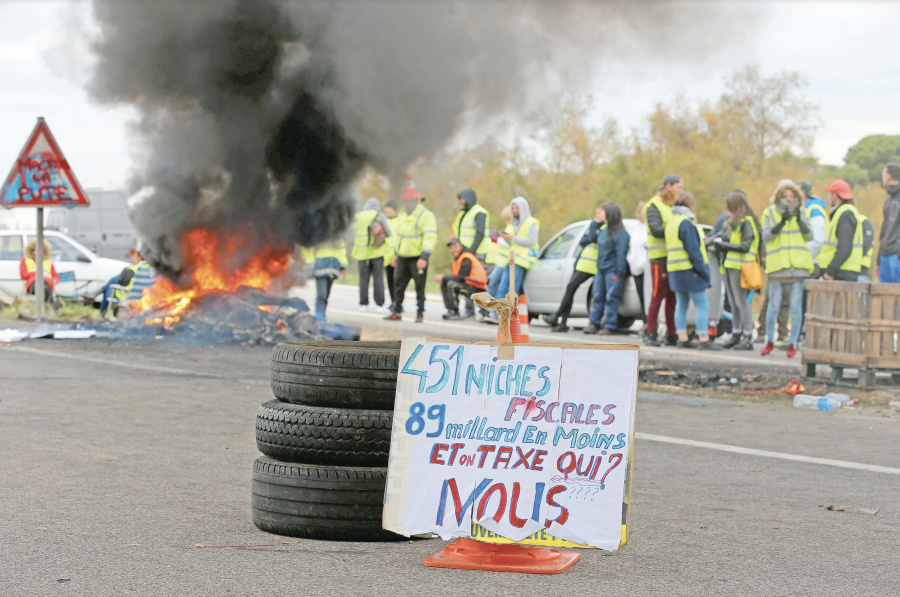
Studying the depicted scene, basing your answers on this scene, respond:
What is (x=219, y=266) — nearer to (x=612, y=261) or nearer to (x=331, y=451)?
(x=612, y=261)

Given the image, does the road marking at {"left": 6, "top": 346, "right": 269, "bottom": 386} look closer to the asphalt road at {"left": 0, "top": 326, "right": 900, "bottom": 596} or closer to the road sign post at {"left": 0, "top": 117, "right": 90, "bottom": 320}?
the asphalt road at {"left": 0, "top": 326, "right": 900, "bottom": 596}

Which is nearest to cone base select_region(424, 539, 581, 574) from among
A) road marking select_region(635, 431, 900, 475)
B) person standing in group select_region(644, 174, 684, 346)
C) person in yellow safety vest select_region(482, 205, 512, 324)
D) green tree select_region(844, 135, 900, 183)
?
road marking select_region(635, 431, 900, 475)

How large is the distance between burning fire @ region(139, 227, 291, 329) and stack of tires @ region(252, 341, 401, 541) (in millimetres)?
10939

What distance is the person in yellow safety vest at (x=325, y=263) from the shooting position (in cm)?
1658

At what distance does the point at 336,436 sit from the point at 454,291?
13.9 meters

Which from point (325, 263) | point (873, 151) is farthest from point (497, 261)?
point (873, 151)

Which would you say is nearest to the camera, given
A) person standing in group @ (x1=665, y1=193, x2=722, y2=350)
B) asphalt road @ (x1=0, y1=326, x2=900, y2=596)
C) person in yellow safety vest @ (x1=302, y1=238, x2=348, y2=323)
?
asphalt road @ (x1=0, y1=326, x2=900, y2=596)

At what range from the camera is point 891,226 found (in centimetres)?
1323

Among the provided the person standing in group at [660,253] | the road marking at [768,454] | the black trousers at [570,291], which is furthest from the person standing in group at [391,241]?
the road marking at [768,454]

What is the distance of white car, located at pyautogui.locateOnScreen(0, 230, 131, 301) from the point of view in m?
19.2

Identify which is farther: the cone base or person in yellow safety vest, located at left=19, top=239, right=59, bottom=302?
person in yellow safety vest, located at left=19, top=239, right=59, bottom=302

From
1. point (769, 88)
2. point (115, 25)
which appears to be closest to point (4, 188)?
point (115, 25)

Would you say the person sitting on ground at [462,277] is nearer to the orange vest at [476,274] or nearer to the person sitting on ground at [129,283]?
the orange vest at [476,274]

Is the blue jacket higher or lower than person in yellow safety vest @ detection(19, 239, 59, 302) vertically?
higher
